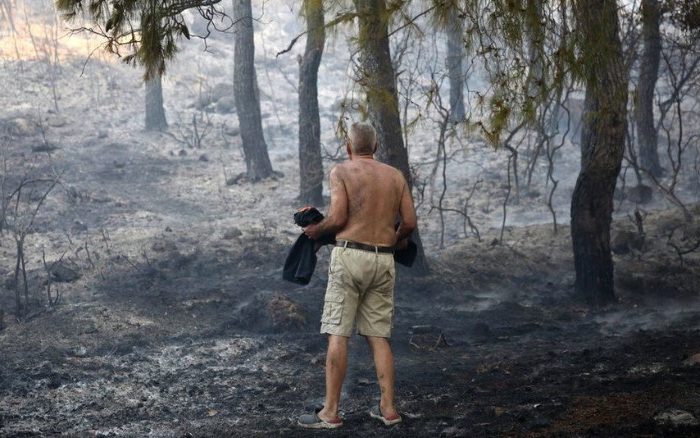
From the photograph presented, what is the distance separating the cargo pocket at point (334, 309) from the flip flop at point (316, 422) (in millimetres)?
591

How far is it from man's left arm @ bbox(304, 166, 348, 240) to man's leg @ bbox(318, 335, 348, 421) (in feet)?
2.13

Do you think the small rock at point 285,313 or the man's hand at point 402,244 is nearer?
the man's hand at point 402,244

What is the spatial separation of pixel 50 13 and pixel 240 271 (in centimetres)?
1962

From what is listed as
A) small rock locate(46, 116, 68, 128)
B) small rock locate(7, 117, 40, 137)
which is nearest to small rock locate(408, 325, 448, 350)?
small rock locate(7, 117, 40, 137)

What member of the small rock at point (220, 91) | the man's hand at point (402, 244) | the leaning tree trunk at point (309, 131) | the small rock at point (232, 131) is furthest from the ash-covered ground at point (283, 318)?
the small rock at point (220, 91)

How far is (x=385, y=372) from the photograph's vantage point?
4.88m

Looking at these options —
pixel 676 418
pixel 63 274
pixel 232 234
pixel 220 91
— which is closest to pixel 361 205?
pixel 676 418

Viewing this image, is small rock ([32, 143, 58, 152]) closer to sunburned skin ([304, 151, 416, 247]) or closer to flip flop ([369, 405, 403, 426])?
sunburned skin ([304, 151, 416, 247])

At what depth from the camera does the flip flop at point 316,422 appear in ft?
16.0

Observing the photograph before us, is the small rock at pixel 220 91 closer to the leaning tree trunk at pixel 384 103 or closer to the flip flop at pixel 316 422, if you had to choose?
the leaning tree trunk at pixel 384 103

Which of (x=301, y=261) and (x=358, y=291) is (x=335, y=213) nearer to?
(x=301, y=261)

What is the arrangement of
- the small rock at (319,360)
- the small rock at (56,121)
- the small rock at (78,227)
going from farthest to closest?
the small rock at (56,121) < the small rock at (78,227) < the small rock at (319,360)

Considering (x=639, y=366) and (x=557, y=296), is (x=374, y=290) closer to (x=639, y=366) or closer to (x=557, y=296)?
(x=639, y=366)

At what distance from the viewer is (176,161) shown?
17.6 metres
